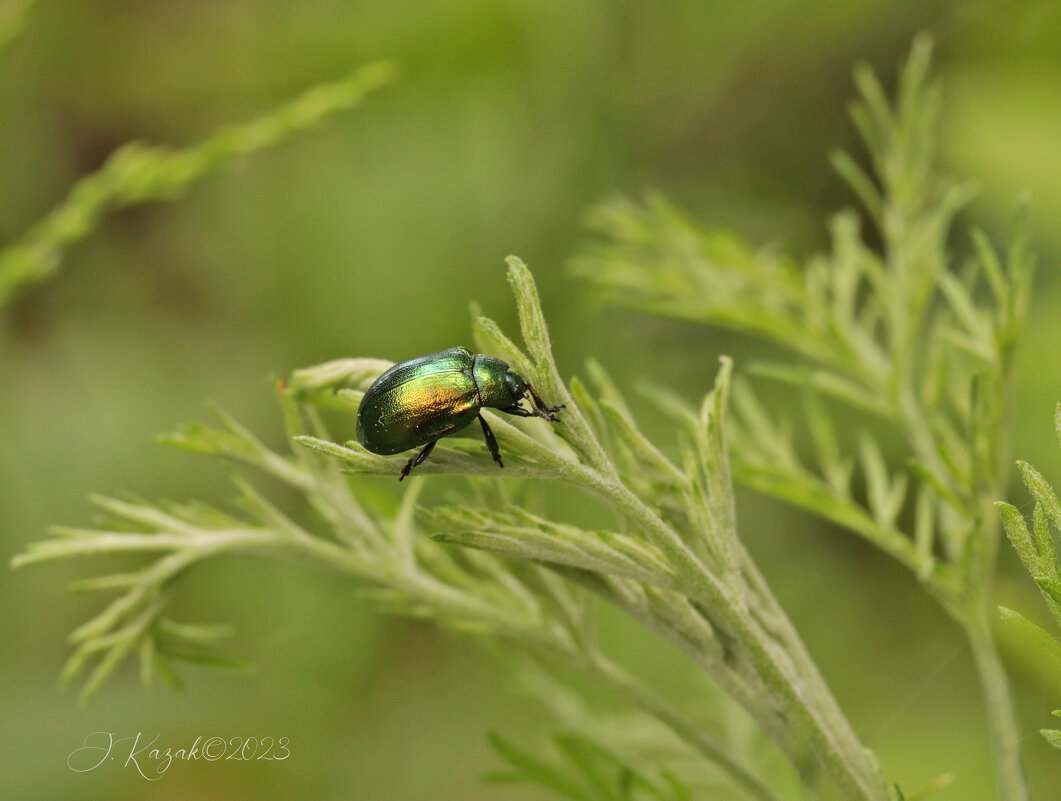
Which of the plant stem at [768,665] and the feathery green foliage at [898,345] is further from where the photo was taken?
the feathery green foliage at [898,345]

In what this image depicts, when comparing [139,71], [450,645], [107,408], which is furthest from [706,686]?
[139,71]

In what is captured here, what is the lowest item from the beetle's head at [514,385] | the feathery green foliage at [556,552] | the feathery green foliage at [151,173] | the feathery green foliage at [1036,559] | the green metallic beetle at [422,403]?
the feathery green foliage at [1036,559]

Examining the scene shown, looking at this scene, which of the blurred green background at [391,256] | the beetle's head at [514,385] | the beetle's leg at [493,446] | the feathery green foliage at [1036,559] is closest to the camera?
the feathery green foliage at [1036,559]

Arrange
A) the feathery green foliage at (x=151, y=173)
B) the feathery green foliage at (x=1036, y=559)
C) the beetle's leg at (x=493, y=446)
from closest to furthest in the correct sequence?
1. the feathery green foliage at (x=1036, y=559)
2. the beetle's leg at (x=493, y=446)
3. the feathery green foliage at (x=151, y=173)

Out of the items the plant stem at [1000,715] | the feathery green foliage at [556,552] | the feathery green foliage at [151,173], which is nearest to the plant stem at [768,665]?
the feathery green foliage at [556,552]

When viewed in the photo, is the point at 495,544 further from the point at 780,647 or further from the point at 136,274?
the point at 136,274

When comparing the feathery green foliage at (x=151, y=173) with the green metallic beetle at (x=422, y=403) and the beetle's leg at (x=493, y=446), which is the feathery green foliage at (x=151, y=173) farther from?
the beetle's leg at (x=493, y=446)

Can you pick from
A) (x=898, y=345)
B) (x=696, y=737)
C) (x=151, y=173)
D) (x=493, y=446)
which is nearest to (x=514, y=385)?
(x=493, y=446)
